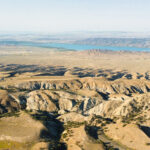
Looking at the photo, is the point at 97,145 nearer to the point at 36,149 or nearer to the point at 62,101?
the point at 36,149

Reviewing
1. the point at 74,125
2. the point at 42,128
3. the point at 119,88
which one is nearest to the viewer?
the point at 42,128

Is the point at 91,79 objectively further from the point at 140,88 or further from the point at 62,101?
the point at 62,101

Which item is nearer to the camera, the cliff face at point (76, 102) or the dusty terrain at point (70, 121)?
the dusty terrain at point (70, 121)

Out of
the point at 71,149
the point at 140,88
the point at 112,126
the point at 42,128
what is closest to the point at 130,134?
the point at 112,126

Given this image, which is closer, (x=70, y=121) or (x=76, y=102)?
(x=70, y=121)

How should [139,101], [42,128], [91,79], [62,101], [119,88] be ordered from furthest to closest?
[91,79] → [119,88] → [62,101] → [139,101] → [42,128]

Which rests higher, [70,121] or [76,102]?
[76,102]

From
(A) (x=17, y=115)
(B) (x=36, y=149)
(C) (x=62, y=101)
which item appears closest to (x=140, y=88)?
(C) (x=62, y=101)

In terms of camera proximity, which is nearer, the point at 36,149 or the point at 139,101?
the point at 36,149

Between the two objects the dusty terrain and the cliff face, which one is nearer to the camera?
the dusty terrain
